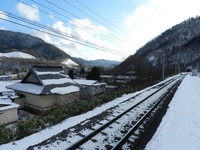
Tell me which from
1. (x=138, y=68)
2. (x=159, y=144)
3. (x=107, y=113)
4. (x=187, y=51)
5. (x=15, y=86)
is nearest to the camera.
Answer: (x=159, y=144)

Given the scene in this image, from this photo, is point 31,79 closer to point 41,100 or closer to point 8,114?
point 41,100

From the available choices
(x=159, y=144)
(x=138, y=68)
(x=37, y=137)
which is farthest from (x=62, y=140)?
(x=138, y=68)

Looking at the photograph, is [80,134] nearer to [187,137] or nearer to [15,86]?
[187,137]

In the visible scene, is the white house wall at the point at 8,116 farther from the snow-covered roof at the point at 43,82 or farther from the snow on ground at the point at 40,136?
the snow on ground at the point at 40,136

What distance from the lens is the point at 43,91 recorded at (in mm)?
25547

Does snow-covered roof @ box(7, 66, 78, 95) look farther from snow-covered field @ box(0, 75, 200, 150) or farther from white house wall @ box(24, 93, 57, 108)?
snow-covered field @ box(0, 75, 200, 150)

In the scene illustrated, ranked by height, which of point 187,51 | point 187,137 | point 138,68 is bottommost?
point 187,137

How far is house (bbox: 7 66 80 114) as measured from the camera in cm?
2591

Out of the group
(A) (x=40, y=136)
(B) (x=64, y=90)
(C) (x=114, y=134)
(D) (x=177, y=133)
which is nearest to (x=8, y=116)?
(B) (x=64, y=90)

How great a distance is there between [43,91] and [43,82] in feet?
7.18

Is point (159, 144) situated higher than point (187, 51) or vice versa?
point (187, 51)

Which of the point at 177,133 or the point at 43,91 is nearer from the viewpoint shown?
the point at 177,133

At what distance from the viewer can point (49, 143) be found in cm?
671

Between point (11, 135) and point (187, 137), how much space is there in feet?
24.2
